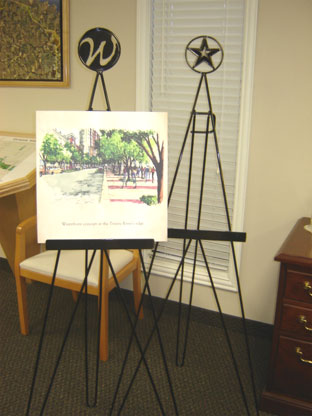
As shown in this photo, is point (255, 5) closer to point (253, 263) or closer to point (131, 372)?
point (253, 263)

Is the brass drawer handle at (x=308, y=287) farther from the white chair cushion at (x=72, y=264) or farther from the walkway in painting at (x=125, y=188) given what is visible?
the white chair cushion at (x=72, y=264)

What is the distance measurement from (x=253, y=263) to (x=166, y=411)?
36.5 inches

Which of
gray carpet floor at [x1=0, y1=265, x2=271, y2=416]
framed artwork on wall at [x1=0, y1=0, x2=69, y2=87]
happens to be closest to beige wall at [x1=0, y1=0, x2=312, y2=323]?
framed artwork on wall at [x1=0, y1=0, x2=69, y2=87]

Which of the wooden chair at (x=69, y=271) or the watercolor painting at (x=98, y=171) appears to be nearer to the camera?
the watercolor painting at (x=98, y=171)

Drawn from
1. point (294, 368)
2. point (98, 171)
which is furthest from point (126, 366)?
point (98, 171)

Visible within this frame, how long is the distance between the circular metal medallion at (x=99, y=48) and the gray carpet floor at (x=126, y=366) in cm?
146

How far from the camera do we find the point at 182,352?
229 centimetres

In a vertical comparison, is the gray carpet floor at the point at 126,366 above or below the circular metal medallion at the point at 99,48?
below

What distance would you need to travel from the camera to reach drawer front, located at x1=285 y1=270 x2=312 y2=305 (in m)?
1.71

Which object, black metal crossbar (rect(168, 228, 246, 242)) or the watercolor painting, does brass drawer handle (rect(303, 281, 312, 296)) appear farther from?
the watercolor painting

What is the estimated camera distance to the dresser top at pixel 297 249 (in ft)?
5.52

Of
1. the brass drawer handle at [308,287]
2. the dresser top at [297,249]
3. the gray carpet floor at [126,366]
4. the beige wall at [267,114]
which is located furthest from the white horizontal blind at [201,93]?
the brass drawer handle at [308,287]

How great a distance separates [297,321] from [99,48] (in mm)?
1363

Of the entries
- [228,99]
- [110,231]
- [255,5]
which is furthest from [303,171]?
[110,231]
